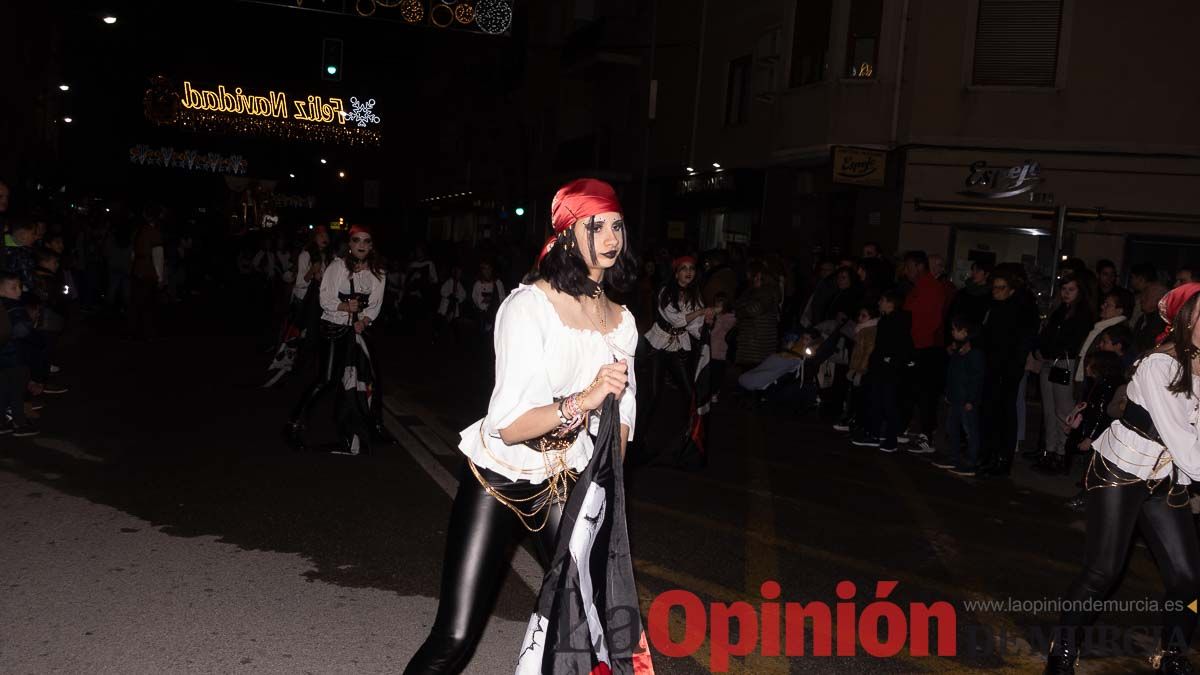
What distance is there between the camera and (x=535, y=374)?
3.26m

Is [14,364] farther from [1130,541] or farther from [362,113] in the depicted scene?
[362,113]

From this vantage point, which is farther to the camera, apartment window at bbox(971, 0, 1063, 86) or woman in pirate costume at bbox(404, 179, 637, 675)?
apartment window at bbox(971, 0, 1063, 86)

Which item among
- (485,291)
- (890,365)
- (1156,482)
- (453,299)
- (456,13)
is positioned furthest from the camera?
(453,299)

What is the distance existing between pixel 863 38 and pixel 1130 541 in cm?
1525

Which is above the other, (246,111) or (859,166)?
(246,111)

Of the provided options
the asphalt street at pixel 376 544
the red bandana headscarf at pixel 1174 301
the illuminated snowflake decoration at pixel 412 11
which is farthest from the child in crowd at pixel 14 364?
the red bandana headscarf at pixel 1174 301

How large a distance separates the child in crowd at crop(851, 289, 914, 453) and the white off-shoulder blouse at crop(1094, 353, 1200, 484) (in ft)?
19.9

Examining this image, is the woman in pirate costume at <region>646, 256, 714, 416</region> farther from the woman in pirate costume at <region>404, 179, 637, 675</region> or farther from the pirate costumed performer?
the woman in pirate costume at <region>404, 179, 637, 675</region>

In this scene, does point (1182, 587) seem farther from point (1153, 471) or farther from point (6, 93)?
point (6, 93)

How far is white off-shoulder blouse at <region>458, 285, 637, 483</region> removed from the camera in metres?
3.26

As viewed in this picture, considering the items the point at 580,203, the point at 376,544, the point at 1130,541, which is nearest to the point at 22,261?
the point at 376,544

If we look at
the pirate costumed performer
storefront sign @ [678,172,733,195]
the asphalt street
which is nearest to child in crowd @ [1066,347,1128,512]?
the asphalt street

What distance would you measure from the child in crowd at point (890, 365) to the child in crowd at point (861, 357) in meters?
0.28

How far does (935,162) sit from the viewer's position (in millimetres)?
17688
